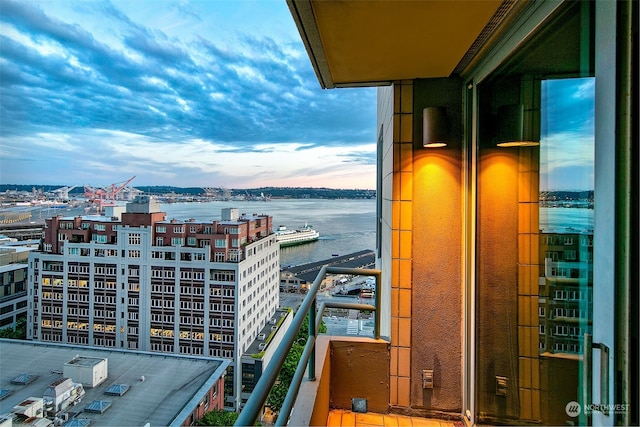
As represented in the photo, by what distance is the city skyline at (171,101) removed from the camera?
9.11 metres

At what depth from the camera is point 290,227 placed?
26.3ft

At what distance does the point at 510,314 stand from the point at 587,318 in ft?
2.22

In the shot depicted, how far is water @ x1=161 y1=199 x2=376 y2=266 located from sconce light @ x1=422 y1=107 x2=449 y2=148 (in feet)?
12.6

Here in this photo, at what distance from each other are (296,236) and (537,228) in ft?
21.3

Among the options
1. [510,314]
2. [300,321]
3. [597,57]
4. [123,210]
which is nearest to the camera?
[597,57]

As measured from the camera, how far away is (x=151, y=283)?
7402 millimetres

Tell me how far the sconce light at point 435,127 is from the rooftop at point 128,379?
15.2 ft

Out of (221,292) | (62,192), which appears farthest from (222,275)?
(62,192)

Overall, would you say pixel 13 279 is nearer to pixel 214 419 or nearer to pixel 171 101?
pixel 214 419

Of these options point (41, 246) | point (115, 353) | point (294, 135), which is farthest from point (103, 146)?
point (115, 353)

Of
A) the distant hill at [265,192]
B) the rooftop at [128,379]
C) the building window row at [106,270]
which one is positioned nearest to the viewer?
the rooftop at [128,379]

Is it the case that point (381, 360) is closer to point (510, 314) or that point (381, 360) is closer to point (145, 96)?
point (510, 314)

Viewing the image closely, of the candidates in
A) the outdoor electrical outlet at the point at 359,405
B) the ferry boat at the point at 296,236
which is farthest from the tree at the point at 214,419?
the outdoor electrical outlet at the point at 359,405

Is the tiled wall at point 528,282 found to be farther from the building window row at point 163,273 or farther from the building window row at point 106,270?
the building window row at point 106,270
